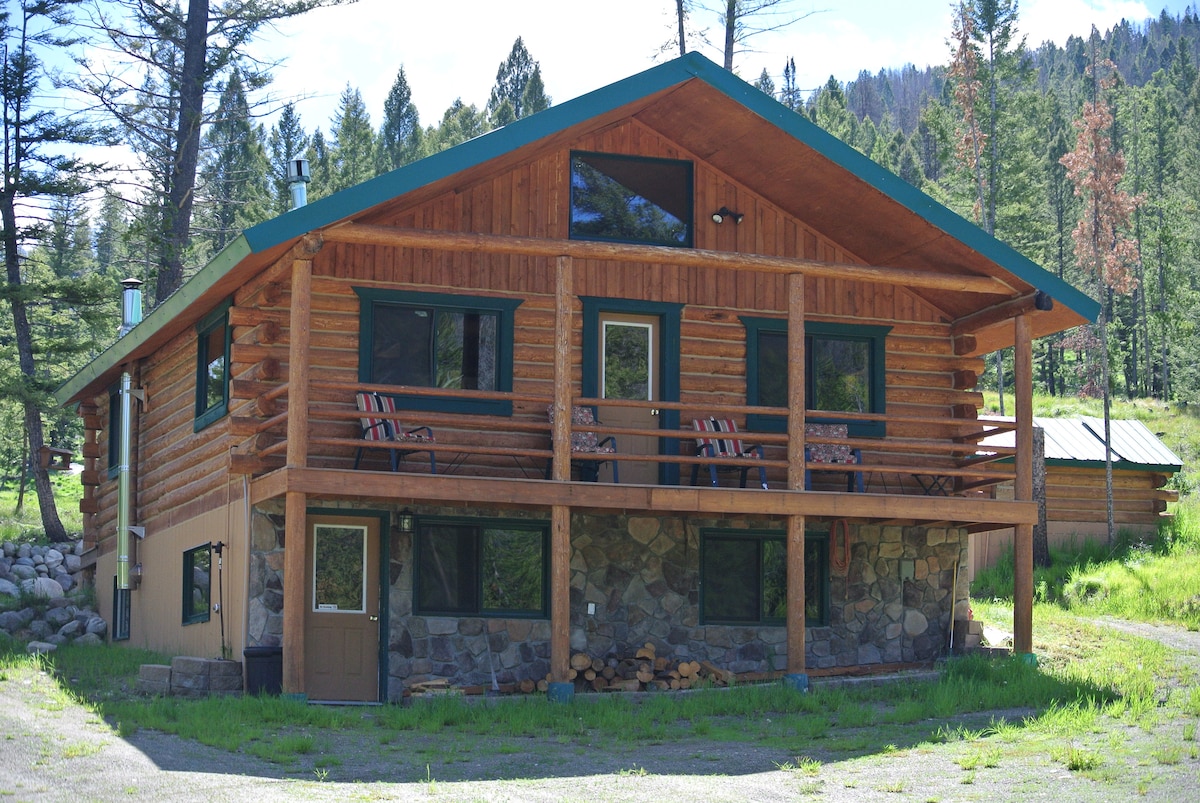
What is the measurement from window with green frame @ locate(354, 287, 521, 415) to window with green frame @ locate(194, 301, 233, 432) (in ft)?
5.98

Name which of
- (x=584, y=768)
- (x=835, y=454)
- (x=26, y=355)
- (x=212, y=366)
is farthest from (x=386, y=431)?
(x=26, y=355)

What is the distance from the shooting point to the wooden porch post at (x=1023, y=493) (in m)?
→ 16.9

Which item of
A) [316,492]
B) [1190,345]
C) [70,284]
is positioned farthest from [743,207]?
[1190,345]

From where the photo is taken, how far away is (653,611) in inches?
683

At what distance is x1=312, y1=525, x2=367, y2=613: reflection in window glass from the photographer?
1630 cm

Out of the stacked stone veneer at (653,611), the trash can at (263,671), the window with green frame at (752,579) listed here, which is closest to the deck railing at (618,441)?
the stacked stone veneer at (653,611)

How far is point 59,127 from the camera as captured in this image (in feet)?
96.7

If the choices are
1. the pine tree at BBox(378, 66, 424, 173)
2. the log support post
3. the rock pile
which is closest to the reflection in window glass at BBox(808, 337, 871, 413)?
the log support post

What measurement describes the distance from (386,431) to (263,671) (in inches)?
116

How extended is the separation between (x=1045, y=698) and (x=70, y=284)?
2125 centimetres

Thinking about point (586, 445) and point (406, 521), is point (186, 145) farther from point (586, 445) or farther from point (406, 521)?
point (586, 445)

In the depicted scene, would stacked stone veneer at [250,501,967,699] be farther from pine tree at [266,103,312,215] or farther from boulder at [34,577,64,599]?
pine tree at [266,103,312,215]

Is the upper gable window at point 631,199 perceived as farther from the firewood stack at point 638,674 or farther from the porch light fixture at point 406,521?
the firewood stack at point 638,674

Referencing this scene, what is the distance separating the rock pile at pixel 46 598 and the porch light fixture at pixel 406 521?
5.47 m
